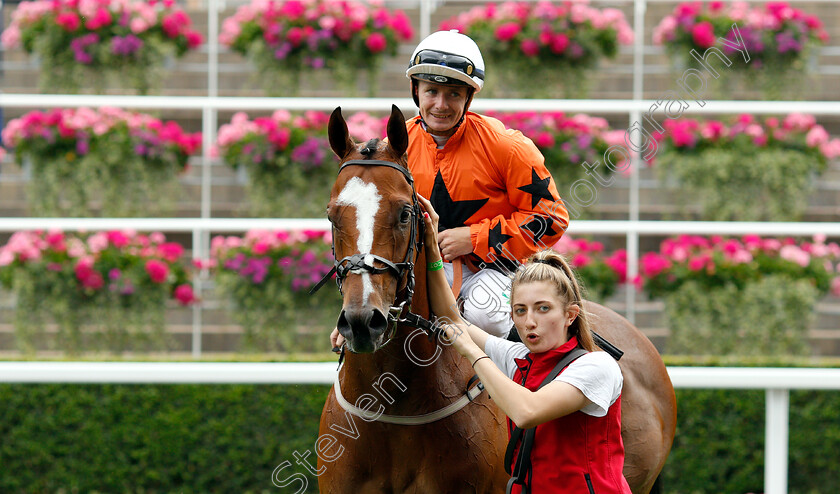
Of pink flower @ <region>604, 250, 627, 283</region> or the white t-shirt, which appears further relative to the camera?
pink flower @ <region>604, 250, 627, 283</region>

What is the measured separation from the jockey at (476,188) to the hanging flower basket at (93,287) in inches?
125

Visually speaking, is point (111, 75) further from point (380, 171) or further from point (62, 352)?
point (380, 171)

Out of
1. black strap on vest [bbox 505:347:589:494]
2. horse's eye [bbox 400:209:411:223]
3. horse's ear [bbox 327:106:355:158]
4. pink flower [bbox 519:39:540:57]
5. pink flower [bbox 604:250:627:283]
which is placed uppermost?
pink flower [bbox 519:39:540:57]

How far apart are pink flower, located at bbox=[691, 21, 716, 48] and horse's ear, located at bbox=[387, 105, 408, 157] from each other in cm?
444

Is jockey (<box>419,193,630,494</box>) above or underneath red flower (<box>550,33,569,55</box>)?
underneath

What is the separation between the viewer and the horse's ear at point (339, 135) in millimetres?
2148

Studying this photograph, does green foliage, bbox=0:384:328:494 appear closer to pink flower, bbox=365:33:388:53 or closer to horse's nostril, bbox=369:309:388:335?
horse's nostril, bbox=369:309:388:335

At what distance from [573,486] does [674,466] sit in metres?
2.66

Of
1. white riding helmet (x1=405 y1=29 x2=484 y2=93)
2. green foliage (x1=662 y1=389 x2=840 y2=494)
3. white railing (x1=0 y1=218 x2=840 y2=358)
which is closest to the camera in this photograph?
white riding helmet (x1=405 y1=29 x2=484 y2=93)

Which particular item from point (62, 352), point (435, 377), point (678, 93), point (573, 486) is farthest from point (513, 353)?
point (678, 93)

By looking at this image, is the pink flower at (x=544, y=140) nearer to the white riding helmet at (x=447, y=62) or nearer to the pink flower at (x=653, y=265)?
the pink flower at (x=653, y=265)

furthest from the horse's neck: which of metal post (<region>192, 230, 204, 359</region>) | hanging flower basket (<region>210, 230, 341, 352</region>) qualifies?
metal post (<region>192, 230, 204, 359</region>)

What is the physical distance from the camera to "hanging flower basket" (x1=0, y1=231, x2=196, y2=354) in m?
5.23

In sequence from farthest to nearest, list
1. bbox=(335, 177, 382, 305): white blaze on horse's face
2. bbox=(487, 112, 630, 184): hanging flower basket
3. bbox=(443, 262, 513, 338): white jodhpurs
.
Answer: bbox=(487, 112, 630, 184): hanging flower basket → bbox=(443, 262, 513, 338): white jodhpurs → bbox=(335, 177, 382, 305): white blaze on horse's face
